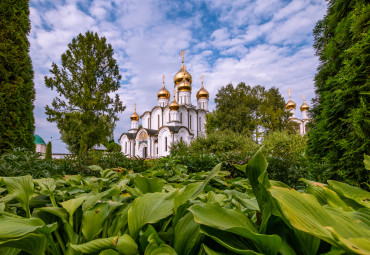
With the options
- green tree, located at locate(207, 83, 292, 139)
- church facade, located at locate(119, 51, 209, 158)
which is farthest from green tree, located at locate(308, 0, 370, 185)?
church facade, located at locate(119, 51, 209, 158)

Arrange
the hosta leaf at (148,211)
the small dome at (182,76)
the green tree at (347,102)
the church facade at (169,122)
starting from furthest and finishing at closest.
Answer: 1. the small dome at (182,76)
2. the church facade at (169,122)
3. the green tree at (347,102)
4. the hosta leaf at (148,211)

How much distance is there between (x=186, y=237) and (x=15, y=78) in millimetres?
6049

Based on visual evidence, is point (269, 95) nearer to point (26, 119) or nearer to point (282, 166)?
point (282, 166)

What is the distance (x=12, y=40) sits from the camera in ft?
16.1

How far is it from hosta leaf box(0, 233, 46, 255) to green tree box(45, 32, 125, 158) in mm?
13984

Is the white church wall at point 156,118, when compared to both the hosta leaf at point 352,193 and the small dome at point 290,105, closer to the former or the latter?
the small dome at point 290,105

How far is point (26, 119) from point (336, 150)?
20.4 feet

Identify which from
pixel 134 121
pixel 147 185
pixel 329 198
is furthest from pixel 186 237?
pixel 134 121

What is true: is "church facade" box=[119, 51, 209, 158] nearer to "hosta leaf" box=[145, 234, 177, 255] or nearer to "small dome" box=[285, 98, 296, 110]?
"small dome" box=[285, 98, 296, 110]

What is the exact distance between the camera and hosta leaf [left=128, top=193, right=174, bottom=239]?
0.65 metres

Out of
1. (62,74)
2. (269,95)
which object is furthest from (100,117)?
(269,95)

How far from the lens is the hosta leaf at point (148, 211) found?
646mm

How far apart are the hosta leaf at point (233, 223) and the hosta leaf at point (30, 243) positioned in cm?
41

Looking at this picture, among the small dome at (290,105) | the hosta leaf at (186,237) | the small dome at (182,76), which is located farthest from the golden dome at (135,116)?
the hosta leaf at (186,237)
